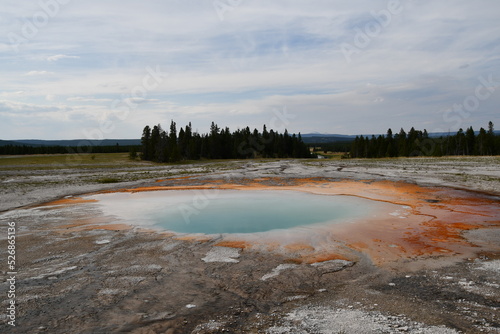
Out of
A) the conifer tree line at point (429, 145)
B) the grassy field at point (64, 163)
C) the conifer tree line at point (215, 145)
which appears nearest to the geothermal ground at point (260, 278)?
the grassy field at point (64, 163)

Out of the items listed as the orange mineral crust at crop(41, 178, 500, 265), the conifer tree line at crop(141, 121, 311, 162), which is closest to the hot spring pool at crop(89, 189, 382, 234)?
the orange mineral crust at crop(41, 178, 500, 265)

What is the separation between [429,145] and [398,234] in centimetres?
10647

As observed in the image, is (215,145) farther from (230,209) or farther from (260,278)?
(260,278)

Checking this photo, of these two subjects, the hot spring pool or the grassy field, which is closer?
the hot spring pool

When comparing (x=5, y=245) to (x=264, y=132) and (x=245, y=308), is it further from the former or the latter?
(x=264, y=132)

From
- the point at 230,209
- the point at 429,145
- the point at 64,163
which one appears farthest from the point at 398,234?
the point at 429,145

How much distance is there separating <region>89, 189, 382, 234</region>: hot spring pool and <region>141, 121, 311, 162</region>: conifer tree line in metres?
51.1

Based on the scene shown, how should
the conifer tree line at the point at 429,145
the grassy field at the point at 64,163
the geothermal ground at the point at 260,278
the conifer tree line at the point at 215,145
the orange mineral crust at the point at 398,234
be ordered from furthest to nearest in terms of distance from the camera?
the conifer tree line at the point at 429,145
the conifer tree line at the point at 215,145
the grassy field at the point at 64,163
the orange mineral crust at the point at 398,234
the geothermal ground at the point at 260,278

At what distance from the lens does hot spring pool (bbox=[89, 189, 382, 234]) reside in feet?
46.5

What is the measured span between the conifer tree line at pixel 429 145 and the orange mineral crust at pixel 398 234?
7990 cm

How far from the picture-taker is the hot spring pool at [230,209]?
46.5 ft

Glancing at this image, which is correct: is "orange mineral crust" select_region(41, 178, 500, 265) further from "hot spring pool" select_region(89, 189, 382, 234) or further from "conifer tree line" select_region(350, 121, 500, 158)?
"conifer tree line" select_region(350, 121, 500, 158)

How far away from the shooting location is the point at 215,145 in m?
88.6

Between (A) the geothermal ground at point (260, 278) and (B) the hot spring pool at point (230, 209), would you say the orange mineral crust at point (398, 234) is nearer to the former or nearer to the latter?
(A) the geothermal ground at point (260, 278)
